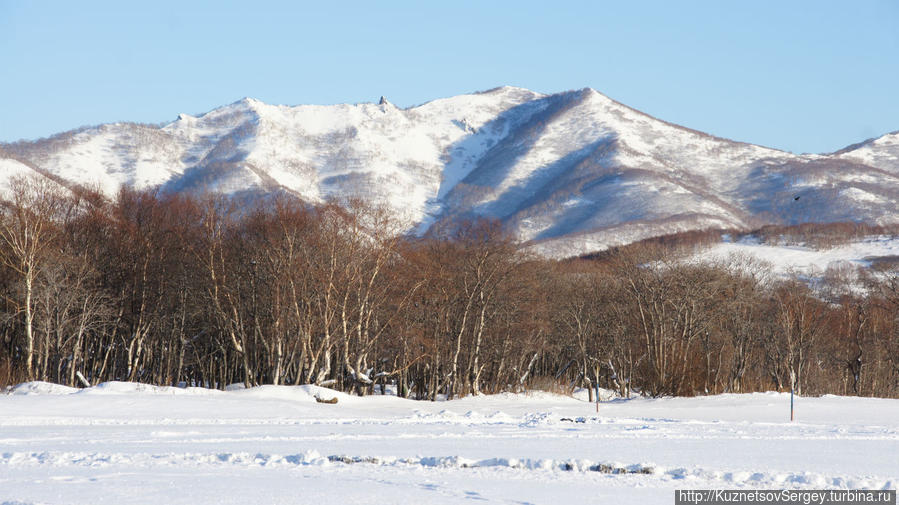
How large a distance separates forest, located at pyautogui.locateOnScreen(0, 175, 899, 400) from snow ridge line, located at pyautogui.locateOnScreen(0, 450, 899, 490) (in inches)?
891

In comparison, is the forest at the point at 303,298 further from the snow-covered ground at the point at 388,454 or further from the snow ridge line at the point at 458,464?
the snow ridge line at the point at 458,464

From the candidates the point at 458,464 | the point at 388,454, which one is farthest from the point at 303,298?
the point at 458,464

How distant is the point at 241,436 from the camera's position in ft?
60.6

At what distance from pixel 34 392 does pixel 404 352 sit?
19.8m

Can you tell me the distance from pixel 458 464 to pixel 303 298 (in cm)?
2592

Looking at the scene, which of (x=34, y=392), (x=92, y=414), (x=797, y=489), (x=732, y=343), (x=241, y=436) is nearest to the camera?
(x=797, y=489)

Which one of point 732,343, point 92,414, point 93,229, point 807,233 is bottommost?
point 92,414

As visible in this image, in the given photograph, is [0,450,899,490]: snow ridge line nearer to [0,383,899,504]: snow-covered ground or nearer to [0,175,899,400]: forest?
[0,383,899,504]: snow-covered ground

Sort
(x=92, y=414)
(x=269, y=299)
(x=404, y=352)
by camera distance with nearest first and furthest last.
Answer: (x=92, y=414)
(x=269, y=299)
(x=404, y=352)

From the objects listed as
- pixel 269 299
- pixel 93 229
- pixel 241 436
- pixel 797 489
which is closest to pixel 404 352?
pixel 269 299

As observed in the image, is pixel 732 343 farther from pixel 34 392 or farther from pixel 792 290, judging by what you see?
pixel 34 392

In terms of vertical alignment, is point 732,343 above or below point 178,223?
A: below

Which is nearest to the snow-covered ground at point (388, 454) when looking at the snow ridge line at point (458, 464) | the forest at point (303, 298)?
the snow ridge line at point (458, 464)

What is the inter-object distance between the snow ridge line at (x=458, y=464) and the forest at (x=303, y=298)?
2263 centimetres
